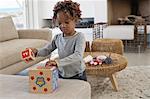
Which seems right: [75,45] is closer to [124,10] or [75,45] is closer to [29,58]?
[29,58]

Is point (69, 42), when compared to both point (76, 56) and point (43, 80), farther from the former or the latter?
point (43, 80)

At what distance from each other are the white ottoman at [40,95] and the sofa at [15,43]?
1.32 meters

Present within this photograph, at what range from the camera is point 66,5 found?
163 centimetres

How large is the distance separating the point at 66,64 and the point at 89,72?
0.86 meters

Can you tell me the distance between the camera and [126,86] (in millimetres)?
2785

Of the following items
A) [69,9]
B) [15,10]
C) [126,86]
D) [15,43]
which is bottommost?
[126,86]

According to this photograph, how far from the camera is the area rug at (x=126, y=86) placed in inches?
98.6

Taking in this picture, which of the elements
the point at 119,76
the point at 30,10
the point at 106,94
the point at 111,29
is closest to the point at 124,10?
the point at 111,29

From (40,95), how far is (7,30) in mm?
2598

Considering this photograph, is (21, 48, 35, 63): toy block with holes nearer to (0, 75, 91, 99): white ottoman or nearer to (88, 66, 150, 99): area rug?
(0, 75, 91, 99): white ottoman

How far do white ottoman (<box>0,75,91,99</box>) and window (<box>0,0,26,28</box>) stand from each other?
3723mm

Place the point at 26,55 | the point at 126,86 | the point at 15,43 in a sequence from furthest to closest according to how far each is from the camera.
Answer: the point at 15,43 < the point at 126,86 < the point at 26,55

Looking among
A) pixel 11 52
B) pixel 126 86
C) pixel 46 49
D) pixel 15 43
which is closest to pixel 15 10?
pixel 15 43

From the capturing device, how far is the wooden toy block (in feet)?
4.31
